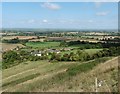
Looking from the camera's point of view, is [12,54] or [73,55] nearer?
[73,55]

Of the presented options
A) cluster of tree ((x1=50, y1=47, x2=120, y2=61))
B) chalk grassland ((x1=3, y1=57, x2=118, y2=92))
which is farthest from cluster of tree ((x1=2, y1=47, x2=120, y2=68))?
chalk grassland ((x1=3, y1=57, x2=118, y2=92))

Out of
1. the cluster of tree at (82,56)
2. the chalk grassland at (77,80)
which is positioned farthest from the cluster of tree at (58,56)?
the chalk grassland at (77,80)

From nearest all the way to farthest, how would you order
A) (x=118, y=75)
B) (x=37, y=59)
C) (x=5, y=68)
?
1. (x=118, y=75)
2. (x=5, y=68)
3. (x=37, y=59)

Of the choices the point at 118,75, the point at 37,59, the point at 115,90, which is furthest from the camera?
the point at 37,59

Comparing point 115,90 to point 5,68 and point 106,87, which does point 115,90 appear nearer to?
point 106,87

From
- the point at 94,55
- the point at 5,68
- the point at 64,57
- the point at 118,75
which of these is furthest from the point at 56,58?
the point at 118,75

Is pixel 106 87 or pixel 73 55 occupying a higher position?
pixel 106 87

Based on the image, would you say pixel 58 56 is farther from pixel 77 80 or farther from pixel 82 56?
pixel 77 80

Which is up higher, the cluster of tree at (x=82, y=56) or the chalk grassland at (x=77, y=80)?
the chalk grassland at (x=77, y=80)

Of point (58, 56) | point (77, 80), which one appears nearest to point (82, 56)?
point (58, 56)

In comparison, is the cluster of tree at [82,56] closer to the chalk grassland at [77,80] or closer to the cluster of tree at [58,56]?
the cluster of tree at [58,56]

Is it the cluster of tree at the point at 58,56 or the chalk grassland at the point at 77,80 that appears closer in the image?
the chalk grassland at the point at 77,80
